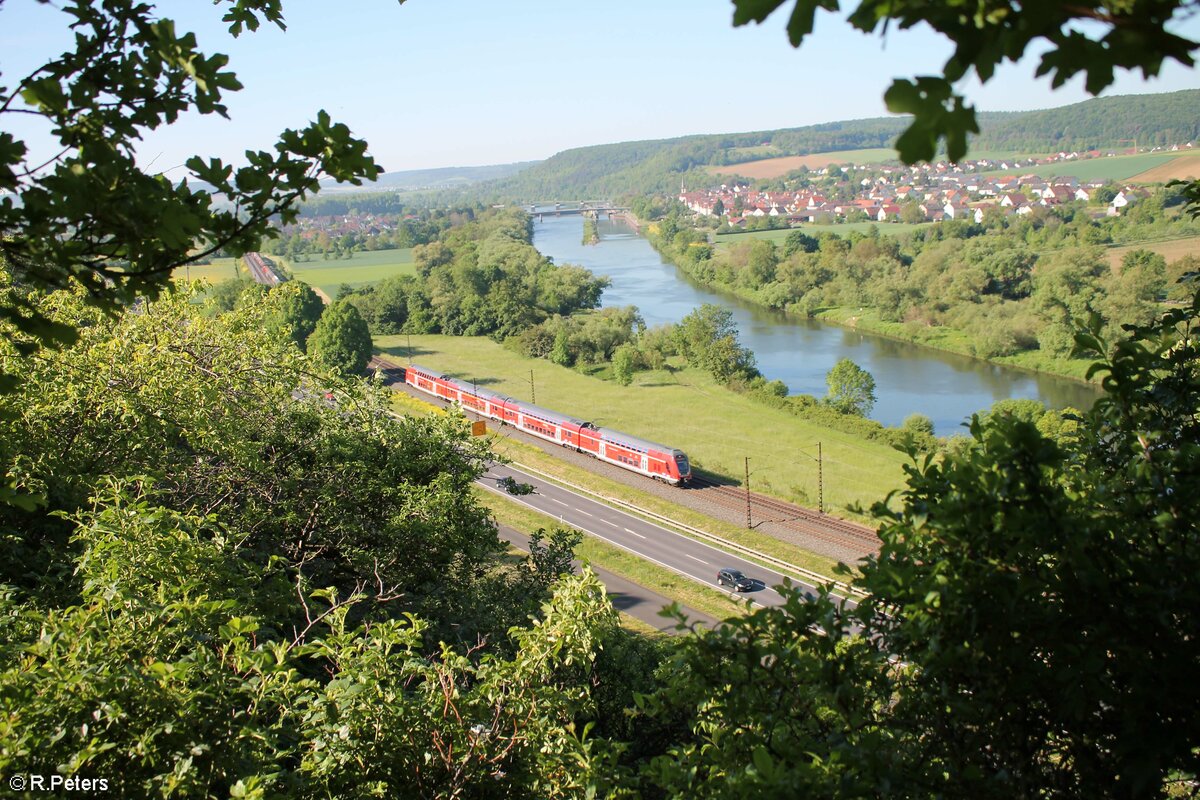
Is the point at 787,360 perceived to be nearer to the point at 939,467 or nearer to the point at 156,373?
the point at 156,373

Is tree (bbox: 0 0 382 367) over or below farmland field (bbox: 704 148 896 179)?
below

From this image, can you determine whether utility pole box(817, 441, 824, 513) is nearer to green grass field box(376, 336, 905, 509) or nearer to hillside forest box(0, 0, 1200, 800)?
green grass field box(376, 336, 905, 509)

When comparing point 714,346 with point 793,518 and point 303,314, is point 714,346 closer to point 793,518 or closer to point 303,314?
point 793,518

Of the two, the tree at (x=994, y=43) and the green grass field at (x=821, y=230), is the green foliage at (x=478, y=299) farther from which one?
the tree at (x=994, y=43)

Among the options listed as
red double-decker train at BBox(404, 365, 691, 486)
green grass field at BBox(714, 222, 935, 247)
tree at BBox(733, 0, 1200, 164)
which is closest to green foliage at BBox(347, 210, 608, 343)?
red double-decker train at BBox(404, 365, 691, 486)

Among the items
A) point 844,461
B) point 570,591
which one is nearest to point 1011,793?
point 570,591

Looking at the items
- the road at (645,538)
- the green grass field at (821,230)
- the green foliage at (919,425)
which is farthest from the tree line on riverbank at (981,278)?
the road at (645,538)
